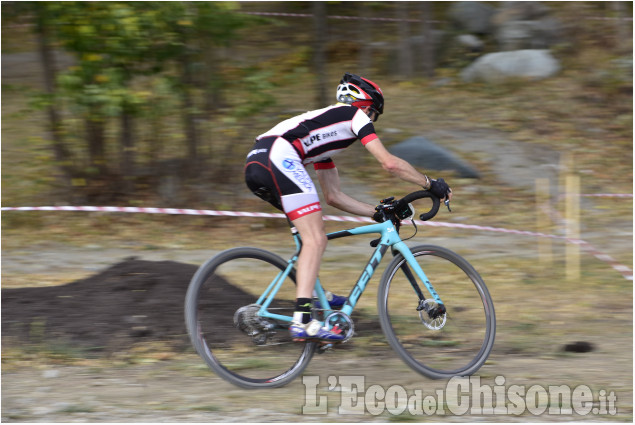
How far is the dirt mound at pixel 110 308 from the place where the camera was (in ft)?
18.2

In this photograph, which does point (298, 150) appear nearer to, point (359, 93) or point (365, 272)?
point (359, 93)

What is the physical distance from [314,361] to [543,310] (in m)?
2.41

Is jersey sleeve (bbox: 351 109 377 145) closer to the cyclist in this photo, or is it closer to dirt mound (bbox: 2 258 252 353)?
the cyclist

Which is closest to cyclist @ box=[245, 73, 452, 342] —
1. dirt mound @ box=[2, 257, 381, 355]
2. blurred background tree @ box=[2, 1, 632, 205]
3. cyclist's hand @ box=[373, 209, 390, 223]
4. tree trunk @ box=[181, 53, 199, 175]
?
cyclist's hand @ box=[373, 209, 390, 223]

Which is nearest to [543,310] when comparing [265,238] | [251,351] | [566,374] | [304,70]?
[566,374]

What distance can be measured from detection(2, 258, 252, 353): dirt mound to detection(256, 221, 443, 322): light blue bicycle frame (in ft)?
0.89

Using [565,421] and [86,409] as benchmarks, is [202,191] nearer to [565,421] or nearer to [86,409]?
[86,409]

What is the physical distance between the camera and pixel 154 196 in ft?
34.4

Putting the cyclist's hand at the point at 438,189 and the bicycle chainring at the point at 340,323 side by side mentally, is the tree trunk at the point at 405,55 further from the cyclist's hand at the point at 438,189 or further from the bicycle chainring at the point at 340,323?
the bicycle chainring at the point at 340,323

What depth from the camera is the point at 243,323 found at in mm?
4766

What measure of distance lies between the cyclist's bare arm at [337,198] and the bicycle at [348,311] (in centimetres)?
16

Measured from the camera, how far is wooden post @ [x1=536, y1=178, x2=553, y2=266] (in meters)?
8.18

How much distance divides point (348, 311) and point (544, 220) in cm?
564

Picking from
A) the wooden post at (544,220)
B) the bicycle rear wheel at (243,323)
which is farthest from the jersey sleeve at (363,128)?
the wooden post at (544,220)
